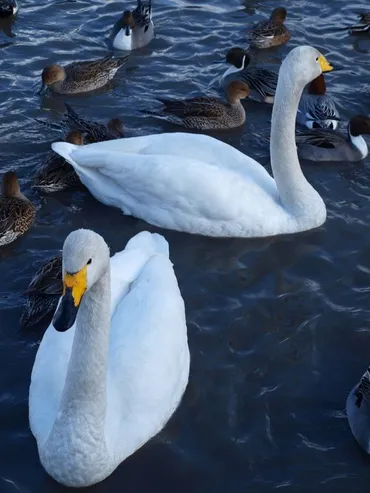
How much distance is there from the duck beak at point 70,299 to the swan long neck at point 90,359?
210 millimetres

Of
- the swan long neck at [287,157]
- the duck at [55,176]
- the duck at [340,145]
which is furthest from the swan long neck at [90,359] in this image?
the duck at [340,145]

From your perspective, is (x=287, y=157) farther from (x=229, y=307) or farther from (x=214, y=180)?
(x=229, y=307)

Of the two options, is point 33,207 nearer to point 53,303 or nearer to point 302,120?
point 53,303

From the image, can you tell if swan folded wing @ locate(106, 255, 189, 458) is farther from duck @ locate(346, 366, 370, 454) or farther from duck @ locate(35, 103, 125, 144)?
duck @ locate(35, 103, 125, 144)

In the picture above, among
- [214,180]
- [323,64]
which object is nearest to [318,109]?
[323,64]

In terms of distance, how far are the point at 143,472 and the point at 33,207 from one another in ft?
11.2

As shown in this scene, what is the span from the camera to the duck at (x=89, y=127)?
31.2ft

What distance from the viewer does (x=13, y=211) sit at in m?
8.09

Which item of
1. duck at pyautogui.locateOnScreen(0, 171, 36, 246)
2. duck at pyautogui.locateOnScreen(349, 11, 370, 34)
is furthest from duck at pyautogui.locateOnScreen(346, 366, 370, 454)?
duck at pyautogui.locateOnScreen(349, 11, 370, 34)

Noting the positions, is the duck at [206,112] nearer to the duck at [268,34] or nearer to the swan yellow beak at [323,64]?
the swan yellow beak at [323,64]

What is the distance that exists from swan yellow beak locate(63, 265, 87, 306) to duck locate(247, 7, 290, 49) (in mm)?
8098

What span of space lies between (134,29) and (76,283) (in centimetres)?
781

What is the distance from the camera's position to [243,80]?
10977 millimetres

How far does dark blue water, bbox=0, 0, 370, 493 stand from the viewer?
19.3 feet
